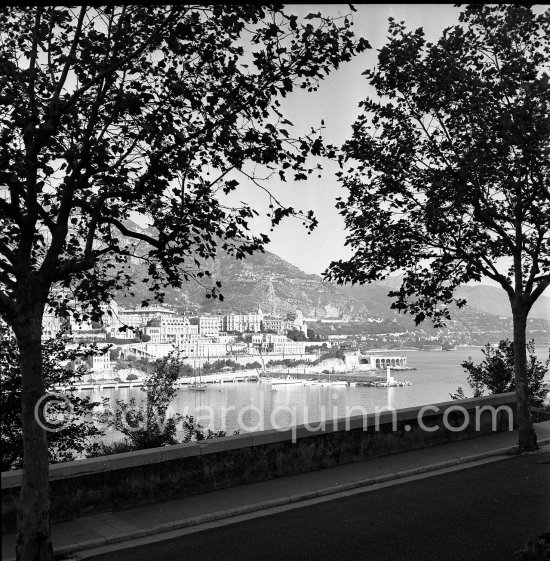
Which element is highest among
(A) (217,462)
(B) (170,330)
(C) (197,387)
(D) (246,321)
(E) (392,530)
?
(D) (246,321)

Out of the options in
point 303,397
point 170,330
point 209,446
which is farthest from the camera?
point 303,397

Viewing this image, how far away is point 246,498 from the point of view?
815 centimetres

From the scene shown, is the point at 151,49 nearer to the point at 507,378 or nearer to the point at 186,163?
the point at 186,163

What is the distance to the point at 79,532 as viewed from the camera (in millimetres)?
6844

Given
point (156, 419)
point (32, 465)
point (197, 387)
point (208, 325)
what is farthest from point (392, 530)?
point (208, 325)

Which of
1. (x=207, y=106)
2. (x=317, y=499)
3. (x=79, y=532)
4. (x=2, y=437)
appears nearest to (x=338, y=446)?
(x=317, y=499)

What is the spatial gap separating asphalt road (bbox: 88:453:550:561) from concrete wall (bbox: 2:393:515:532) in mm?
1339

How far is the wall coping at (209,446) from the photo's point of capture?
733 cm

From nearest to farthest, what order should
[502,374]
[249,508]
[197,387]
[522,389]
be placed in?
[249,508] < [522,389] < [502,374] < [197,387]

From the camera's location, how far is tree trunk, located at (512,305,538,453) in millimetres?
11055

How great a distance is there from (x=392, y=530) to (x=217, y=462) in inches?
115

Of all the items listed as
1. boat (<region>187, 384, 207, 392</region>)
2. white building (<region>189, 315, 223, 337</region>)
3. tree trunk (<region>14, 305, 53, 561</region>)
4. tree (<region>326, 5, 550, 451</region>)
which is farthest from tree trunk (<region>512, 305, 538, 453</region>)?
white building (<region>189, 315, 223, 337</region>)

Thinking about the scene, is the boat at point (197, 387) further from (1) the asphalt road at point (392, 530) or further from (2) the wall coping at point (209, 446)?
(1) the asphalt road at point (392, 530)

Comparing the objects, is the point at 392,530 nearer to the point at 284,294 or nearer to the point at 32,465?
the point at 32,465
